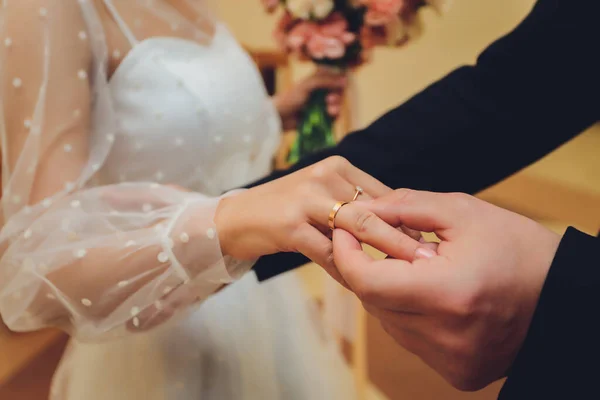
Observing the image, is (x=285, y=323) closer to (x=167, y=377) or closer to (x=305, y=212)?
→ (x=167, y=377)

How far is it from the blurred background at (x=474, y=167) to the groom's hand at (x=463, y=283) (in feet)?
0.73

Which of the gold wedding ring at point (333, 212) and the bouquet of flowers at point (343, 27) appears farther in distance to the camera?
the bouquet of flowers at point (343, 27)

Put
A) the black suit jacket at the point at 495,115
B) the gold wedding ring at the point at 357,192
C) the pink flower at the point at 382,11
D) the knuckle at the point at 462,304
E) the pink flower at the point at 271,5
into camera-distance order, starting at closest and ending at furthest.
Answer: the knuckle at the point at 462,304
the gold wedding ring at the point at 357,192
the black suit jacket at the point at 495,115
the pink flower at the point at 382,11
the pink flower at the point at 271,5

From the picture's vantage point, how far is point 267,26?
5.08 feet

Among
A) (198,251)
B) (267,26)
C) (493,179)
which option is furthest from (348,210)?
(267,26)

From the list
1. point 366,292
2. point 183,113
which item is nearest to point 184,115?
point 183,113

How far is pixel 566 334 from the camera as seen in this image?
0.29 metres

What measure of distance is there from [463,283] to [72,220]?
381mm

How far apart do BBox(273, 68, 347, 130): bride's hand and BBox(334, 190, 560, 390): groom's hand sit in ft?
1.93

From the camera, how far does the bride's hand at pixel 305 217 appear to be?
327mm

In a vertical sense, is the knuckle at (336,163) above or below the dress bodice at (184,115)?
above

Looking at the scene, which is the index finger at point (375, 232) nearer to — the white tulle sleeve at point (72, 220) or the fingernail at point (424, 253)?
the fingernail at point (424, 253)

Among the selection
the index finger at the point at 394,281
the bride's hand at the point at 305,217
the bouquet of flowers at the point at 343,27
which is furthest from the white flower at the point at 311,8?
the index finger at the point at 394,281

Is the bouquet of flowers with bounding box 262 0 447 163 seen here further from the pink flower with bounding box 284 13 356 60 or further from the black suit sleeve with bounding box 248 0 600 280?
the black suit sleeve with bounding box 248 0 600 280
